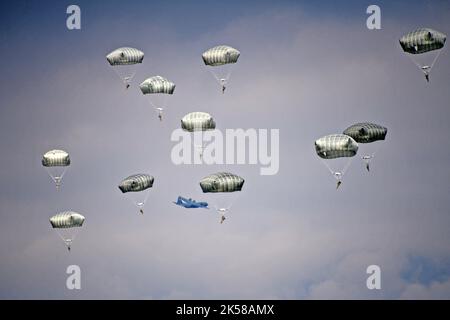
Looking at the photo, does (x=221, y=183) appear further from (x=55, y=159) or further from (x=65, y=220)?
(x=65, y=220)

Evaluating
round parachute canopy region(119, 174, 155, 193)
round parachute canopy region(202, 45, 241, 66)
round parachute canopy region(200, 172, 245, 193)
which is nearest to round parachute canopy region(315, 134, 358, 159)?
round parachute canopy region(200, 172, 245, 193)

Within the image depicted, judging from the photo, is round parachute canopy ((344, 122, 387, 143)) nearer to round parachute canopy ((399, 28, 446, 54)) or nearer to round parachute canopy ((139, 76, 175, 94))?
round parachute canopy ((399, 28, 446, 54))

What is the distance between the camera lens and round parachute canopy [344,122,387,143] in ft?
260

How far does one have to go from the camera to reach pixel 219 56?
8262 centimetres

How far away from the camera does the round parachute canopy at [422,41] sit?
260 feet

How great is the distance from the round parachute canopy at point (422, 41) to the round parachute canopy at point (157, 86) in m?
24.7


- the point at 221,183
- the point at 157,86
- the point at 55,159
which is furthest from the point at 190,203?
the point at 55,159

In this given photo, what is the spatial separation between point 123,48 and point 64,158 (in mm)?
13706

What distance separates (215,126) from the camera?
8400 cm

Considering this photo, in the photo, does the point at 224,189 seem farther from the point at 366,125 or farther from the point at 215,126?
the point at 366,125

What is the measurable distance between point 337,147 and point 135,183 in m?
22.4

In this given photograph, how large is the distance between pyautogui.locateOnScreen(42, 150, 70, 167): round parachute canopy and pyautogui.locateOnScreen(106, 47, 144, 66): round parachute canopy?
1156 centimetres

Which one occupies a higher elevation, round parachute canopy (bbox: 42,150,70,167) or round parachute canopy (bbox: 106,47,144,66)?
round parachute canopy (bbox: 106,47,144,66)
